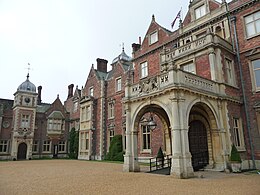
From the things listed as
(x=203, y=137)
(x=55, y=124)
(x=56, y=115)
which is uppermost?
(x=56, y=115)

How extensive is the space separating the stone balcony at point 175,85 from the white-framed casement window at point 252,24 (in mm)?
4528

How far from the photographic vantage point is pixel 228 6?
16766 mm

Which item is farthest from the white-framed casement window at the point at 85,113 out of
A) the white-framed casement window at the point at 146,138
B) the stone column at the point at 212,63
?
the stone column at the point at 212,63

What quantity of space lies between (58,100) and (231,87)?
29.7m

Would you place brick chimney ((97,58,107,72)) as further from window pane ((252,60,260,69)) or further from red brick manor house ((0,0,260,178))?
window pane ((252,60,260,69))

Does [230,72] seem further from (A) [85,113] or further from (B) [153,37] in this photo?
(A) [85,113]

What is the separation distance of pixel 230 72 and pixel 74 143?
24.4 m

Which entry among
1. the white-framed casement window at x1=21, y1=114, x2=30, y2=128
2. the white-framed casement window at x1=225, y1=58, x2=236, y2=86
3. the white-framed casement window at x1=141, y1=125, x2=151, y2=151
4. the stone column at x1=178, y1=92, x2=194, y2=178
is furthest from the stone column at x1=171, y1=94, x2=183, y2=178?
the white-framed casement window at x1=21, y1=114, x2=30, y2=128

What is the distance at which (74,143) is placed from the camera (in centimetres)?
3262

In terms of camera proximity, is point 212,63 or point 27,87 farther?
point 27,87

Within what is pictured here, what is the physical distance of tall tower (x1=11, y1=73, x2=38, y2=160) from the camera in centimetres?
3167

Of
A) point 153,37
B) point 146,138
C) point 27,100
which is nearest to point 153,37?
point 153,37

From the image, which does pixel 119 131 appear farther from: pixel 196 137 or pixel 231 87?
pixel 231 87

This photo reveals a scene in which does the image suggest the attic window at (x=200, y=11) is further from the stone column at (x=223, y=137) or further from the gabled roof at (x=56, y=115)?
the gabled roof at (x=56, y=115)
